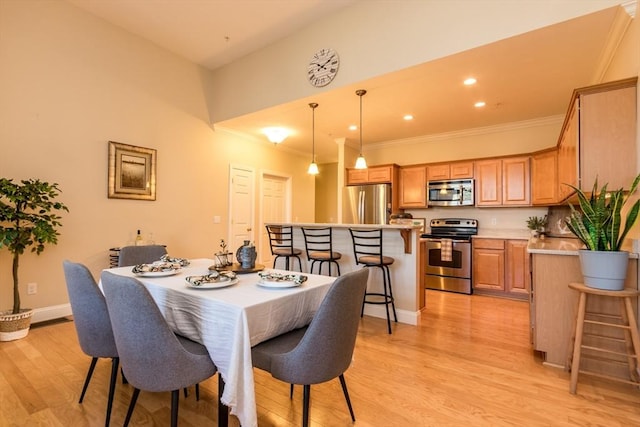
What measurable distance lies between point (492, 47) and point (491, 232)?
10.8 feet

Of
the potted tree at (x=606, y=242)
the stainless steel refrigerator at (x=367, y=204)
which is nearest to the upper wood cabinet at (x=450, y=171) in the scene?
the stainless steel refrigerator at (x=367, y=204)

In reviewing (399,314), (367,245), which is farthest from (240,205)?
(399,314)

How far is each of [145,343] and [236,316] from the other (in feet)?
1.33

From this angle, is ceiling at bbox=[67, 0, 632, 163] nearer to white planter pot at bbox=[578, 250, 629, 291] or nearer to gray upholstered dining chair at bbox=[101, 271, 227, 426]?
white planter pot at bbox=[578, 250, 629, 291]

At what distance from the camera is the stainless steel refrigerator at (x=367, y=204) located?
565cm

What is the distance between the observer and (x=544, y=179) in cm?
436

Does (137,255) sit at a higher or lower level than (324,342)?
higher

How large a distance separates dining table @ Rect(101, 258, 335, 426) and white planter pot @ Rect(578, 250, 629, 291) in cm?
171

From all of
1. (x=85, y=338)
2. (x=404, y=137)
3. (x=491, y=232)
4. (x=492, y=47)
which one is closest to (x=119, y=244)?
(x=85, y=338)

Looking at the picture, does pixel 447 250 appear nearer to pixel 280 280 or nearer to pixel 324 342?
pixel 280 280

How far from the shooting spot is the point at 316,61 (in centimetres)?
371

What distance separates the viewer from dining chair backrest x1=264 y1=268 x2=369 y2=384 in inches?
53.1

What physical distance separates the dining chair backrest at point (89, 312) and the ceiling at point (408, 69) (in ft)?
9.92

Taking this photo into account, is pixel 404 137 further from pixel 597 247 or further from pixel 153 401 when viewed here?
pixel 153 401
